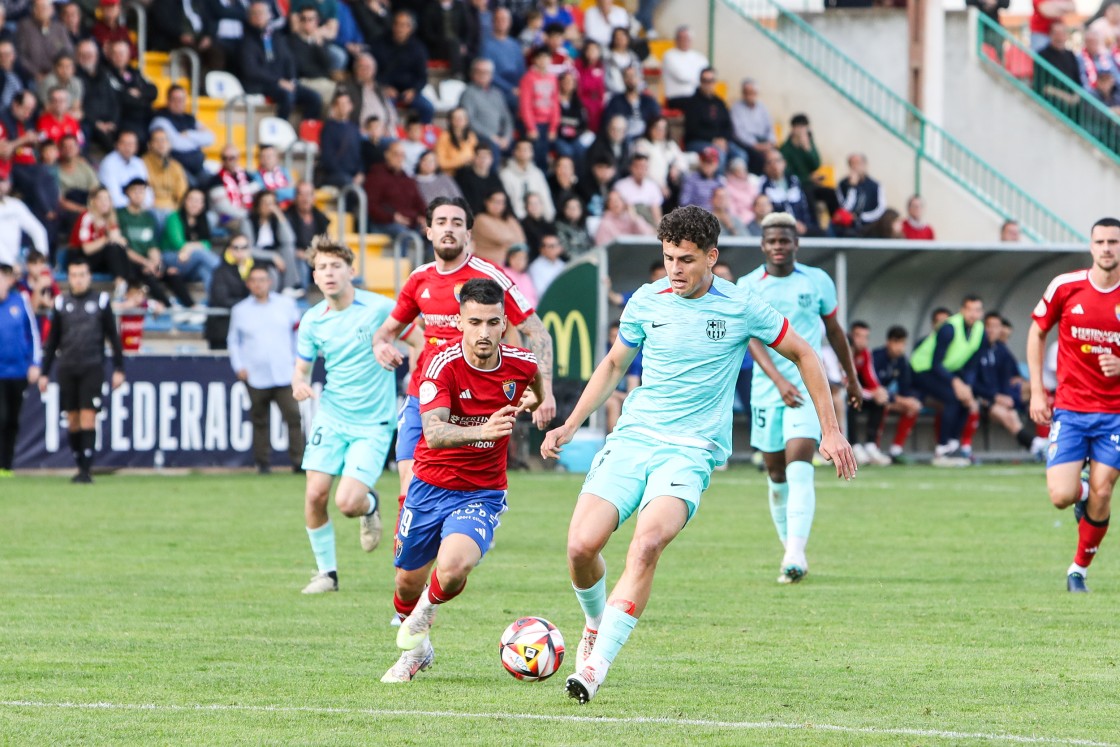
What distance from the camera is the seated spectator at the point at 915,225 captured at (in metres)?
27.0

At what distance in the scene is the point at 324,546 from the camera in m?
11.4

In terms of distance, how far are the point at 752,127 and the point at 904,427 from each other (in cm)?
615

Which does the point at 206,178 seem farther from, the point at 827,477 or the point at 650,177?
the point at 827,477

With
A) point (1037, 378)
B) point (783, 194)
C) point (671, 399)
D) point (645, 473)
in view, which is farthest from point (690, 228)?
point (783, 194)

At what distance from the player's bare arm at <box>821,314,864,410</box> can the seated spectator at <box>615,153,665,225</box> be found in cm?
1364

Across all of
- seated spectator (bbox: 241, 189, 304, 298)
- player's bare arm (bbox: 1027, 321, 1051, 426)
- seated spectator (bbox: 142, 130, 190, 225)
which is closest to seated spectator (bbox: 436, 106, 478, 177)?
seated spectator (bbox: 241, 189, 304, 298)

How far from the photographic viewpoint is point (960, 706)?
24.2ft

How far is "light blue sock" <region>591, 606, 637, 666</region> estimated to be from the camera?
7.38 metres

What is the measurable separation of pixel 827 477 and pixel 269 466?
6.63m

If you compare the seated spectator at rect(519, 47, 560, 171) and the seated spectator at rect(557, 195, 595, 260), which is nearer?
the seated spectator at rect(557, 195, 595, 260)

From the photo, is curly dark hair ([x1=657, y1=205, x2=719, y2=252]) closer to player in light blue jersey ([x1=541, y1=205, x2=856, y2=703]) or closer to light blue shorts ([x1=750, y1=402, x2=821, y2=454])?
player in light blue jersey ([x1=541, y1=205, x2=856, y2=703])

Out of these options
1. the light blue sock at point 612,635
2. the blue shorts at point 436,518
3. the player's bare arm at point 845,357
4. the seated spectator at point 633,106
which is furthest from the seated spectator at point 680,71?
the light blue sock at point 612,635

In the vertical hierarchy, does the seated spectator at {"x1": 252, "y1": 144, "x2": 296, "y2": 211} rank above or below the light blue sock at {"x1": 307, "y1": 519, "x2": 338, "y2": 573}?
above

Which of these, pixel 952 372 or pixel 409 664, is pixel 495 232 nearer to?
pixel 952 372
